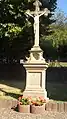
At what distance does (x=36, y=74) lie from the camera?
13.5 meters

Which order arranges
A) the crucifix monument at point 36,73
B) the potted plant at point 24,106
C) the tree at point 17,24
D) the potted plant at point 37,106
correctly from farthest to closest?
the tree at point 17,24 < the crucifix monument at point 36,73 < the potted plant at point 24,106 < the potted plant at point 37,106

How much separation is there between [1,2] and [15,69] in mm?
6261

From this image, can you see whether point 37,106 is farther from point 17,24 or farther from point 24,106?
point 17,24

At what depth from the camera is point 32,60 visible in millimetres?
13500

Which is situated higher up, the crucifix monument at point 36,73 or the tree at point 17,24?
the tree at point 17,24

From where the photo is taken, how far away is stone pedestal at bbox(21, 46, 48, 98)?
43.7ft

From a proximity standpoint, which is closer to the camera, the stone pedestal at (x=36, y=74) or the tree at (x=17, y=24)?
the stone pedestal at (x=36, y=74)

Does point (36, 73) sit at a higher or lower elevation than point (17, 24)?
lower

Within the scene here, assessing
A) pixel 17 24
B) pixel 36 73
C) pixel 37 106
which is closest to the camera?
pixel 37 106

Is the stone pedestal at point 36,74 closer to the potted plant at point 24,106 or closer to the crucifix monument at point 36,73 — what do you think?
the crucifix monument at point 36,73

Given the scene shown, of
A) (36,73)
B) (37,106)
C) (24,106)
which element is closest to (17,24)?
(36,73)

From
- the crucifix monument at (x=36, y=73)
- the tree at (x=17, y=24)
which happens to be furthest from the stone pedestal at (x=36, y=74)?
the tree at (x=17, y=24)

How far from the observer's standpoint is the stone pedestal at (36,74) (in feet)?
43.7

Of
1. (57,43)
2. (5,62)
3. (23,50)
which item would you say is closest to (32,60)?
(23,50)
